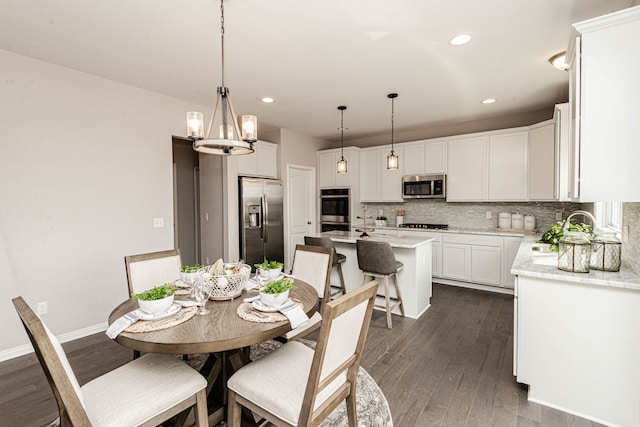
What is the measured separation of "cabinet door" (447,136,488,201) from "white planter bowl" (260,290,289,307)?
4157mm

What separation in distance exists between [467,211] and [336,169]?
8.15 ft

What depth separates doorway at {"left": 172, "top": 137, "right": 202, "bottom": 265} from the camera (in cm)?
536

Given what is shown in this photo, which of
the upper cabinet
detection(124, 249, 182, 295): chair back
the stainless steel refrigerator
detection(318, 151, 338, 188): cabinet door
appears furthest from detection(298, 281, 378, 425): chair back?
detection(318, 151, 338, 188): cabinet door

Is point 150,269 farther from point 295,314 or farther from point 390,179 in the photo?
point 390,179

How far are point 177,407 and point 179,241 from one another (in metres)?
4.52

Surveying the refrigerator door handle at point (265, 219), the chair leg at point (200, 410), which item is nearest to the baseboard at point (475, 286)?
the refrigerator door handle at point (265, 219)

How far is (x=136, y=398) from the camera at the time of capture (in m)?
1.27

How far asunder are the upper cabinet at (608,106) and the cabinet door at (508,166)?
2.97 metres

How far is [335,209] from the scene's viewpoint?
19.1ft

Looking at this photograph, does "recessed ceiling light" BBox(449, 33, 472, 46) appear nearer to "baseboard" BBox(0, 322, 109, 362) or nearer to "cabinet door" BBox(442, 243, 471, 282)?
"cabinet door" BBox(442, 243, 471, 282)

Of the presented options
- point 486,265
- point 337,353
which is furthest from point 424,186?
point 337,353

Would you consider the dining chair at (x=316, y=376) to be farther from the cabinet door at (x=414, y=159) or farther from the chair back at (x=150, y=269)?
the cabinet door at (x=414, y=159)

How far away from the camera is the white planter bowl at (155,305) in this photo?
58.7 inches

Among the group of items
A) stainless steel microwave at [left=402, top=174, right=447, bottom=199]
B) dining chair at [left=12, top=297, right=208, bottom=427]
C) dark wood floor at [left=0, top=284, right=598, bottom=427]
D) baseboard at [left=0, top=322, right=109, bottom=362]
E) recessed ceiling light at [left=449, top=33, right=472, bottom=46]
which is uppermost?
recessed ceiling light at [left=449, top=33, right=472, bottom=46]
